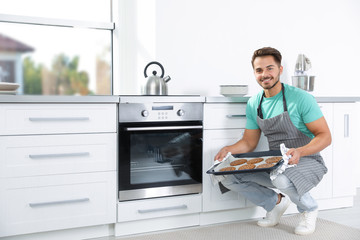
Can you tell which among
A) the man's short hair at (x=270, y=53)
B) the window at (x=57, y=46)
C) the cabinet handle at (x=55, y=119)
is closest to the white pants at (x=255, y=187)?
the man's short hair at (x=270, y=53)

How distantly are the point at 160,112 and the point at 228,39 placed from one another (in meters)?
1.21

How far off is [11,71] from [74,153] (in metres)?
1.13

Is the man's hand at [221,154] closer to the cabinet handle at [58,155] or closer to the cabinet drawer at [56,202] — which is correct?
the cabinet drawer at [56,202]

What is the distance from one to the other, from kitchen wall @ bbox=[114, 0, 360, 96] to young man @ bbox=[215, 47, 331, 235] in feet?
2.38

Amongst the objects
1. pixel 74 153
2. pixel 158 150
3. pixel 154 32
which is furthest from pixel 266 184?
pixel 154 32

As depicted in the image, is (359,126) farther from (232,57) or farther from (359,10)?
(232,57)

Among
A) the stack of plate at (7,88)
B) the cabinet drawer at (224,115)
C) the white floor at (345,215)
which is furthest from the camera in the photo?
the white floor at (345,215)

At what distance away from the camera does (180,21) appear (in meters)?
3.21

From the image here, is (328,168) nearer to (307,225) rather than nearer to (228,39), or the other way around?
(307,225)

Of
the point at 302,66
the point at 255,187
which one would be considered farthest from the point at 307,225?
the point at 302,66

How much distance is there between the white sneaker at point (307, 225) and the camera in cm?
255

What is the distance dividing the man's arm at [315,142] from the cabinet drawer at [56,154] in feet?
3.59

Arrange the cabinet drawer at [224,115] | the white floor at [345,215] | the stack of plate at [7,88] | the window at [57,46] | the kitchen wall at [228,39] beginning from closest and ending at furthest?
the stack of plate at [7,88] < the cabinet drawer at [224,115] < the white floor at [345,215] < the window at [57,46] < the kitchen wall at [228,39]

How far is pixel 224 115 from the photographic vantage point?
2.75m
